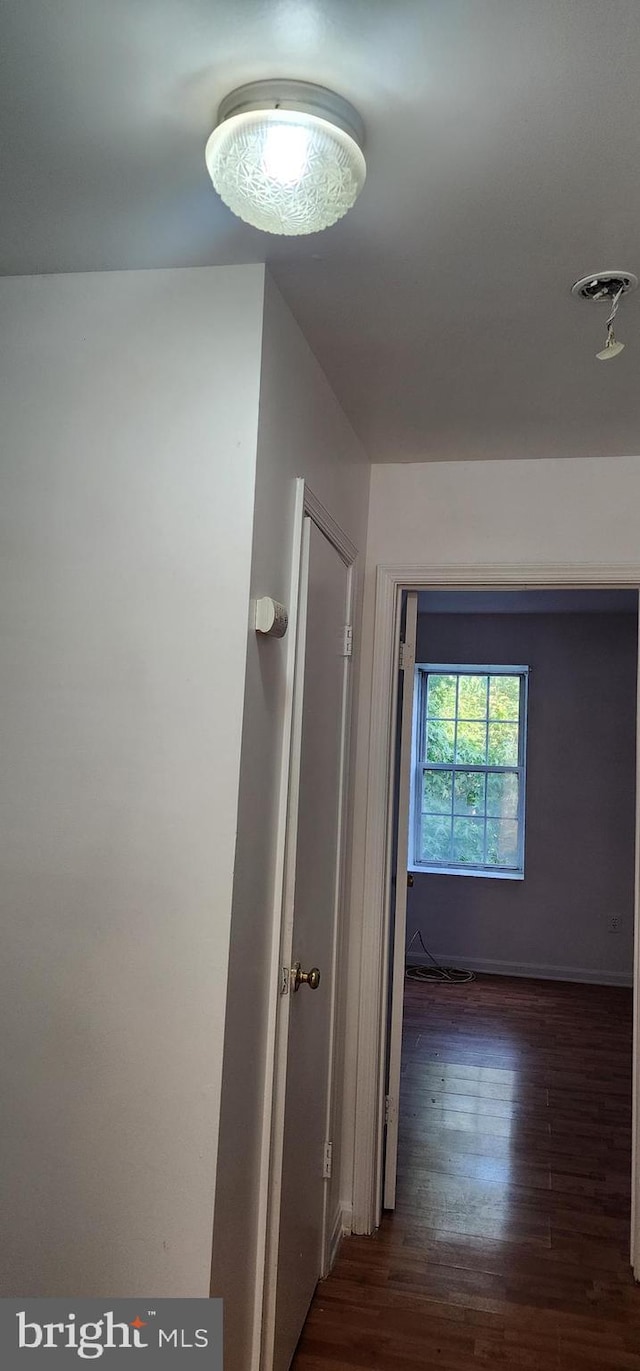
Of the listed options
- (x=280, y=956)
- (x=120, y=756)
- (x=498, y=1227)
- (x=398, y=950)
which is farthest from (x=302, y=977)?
(x=498, y=1227)

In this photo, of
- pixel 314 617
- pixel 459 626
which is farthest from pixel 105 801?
pixel 459 626

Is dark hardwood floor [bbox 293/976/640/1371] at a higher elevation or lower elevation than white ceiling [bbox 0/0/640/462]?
lower

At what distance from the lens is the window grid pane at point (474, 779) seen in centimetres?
648

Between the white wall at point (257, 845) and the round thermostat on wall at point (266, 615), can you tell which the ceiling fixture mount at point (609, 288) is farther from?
the round thermostat on wall at point (266, 615)

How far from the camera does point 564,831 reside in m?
6.30

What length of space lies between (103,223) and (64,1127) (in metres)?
→ 1.74

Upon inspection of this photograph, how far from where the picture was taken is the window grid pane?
648 cm

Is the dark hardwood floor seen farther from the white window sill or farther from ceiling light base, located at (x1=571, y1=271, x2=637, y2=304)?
ceiling light base, located at (x1=571, y1=271, x2=637, y2=304)

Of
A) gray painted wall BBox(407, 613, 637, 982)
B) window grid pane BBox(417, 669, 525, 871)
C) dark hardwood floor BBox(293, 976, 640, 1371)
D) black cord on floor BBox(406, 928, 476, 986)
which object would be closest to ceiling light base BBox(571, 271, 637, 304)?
dark hardwood floor BBox(293, 976, 640, 1371)

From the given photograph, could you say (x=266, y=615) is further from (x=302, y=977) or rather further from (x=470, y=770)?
(x=470, y=770)

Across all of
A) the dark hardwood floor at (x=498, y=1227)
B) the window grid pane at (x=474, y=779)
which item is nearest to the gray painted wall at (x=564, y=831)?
the window grid pane at (x=474, y=779)

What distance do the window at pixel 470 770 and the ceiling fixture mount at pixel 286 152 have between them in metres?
5.42

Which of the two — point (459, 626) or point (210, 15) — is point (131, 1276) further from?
point (459, 626)

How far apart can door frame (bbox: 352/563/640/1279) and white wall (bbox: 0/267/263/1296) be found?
127 cm
